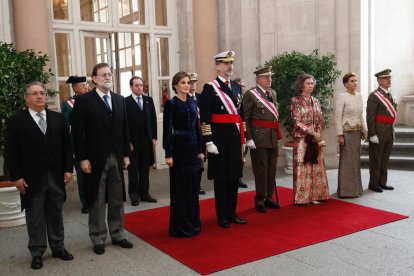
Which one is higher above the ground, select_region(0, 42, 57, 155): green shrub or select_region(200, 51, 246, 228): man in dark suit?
select_region(0, 42, 57, 155): green shrub

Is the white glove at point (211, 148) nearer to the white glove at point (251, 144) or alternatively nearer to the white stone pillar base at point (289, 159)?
the white glove at point (251, 144)

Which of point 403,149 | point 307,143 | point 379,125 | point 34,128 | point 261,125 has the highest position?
point 34,128

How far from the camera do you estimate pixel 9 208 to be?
5016 mm

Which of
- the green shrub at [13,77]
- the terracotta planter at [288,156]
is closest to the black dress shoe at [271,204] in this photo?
the terracotta planter at [288,156]

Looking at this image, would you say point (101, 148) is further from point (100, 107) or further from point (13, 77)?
point (13, 77)

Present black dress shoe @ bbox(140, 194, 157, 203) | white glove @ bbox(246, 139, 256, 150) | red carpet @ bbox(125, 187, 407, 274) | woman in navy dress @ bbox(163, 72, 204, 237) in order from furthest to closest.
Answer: black dress shoe @ bbox(140, 194, 157, 203) → white glove @ bbox(246, 139, 256, 150) → woman in navy dress @ bbox(163, 72, 204, 237) → red carpet @ bbox(125, 187, 407, 274)

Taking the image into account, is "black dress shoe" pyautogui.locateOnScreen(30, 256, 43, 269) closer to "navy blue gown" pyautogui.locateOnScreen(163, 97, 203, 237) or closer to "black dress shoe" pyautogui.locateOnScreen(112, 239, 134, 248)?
"black dress shoe" pyautogui.locateOnScreen(112, 239, 134, 248)

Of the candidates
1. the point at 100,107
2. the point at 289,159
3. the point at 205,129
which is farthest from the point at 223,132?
the point at 289,159

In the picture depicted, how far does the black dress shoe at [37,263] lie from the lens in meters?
3.75

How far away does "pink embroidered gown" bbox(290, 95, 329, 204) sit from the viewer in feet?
17.7

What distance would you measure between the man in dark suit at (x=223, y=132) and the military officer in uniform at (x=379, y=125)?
2204 mm

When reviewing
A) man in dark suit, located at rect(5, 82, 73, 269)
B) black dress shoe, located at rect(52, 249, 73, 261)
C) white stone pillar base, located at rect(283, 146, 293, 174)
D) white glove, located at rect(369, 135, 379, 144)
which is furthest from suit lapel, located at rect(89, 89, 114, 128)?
white stone pillar base, located at rect(283, 146, 293, 174)

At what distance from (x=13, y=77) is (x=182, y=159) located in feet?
6.76

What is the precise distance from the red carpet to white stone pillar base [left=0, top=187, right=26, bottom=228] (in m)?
1.16
